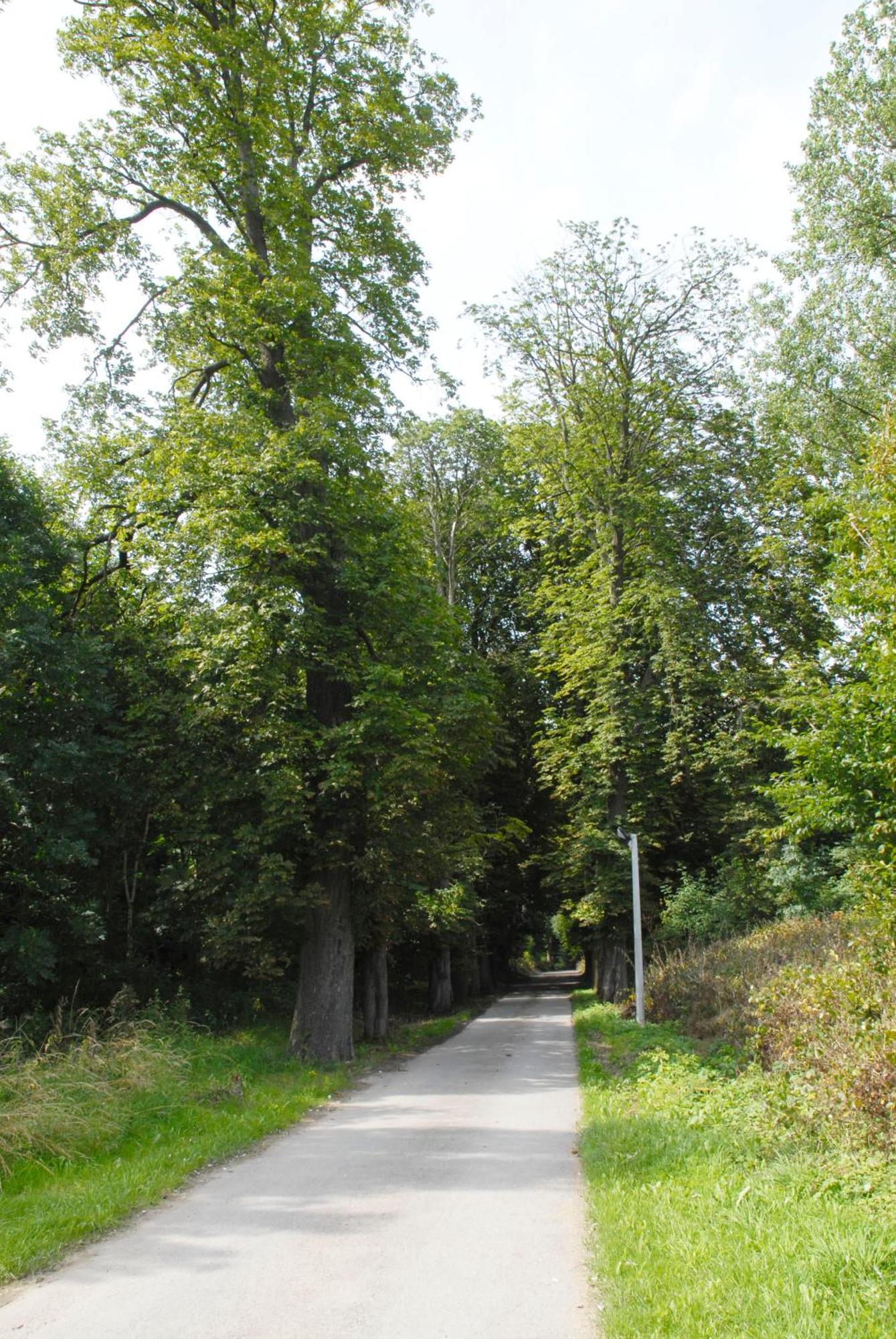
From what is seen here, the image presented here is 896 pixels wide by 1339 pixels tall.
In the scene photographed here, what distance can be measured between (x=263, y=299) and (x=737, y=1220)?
1321 centimetres

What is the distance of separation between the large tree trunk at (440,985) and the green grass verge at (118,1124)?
554 inches

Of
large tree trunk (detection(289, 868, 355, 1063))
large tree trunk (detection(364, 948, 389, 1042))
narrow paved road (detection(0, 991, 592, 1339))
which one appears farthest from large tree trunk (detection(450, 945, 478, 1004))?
narrow paved road (detection(0, 991, 592, 1339))

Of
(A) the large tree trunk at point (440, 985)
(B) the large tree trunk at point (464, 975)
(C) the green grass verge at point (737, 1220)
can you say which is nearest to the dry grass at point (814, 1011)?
(C) the green grass verge at point (737, 1220)

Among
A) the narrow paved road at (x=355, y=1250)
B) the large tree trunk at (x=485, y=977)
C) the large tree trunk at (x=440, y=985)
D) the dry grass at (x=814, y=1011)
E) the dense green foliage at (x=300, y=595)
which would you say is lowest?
the large tree trunk at (x=485, y=977)

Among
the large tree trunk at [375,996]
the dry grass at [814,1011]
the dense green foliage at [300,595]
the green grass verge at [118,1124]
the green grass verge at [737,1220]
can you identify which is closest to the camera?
the green grass verge at [737,1220]

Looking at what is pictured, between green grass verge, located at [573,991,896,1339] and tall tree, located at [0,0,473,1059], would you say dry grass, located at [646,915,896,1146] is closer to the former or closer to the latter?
green grass verge, located at [573,991,896,1339]

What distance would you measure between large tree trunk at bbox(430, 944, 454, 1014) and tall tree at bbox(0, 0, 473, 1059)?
1226 centimetres

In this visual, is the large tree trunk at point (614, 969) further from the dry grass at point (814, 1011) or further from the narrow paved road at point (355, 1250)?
Answer: the narrow paved road at point (355, 1250)

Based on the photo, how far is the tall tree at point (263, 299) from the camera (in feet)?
45.5

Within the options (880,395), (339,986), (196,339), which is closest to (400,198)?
(196,339)

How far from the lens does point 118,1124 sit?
823 centimetres

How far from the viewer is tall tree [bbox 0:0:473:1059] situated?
13.9 metres

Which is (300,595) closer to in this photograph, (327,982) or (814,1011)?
(327,982)

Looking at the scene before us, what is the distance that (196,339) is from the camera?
54.2ft
